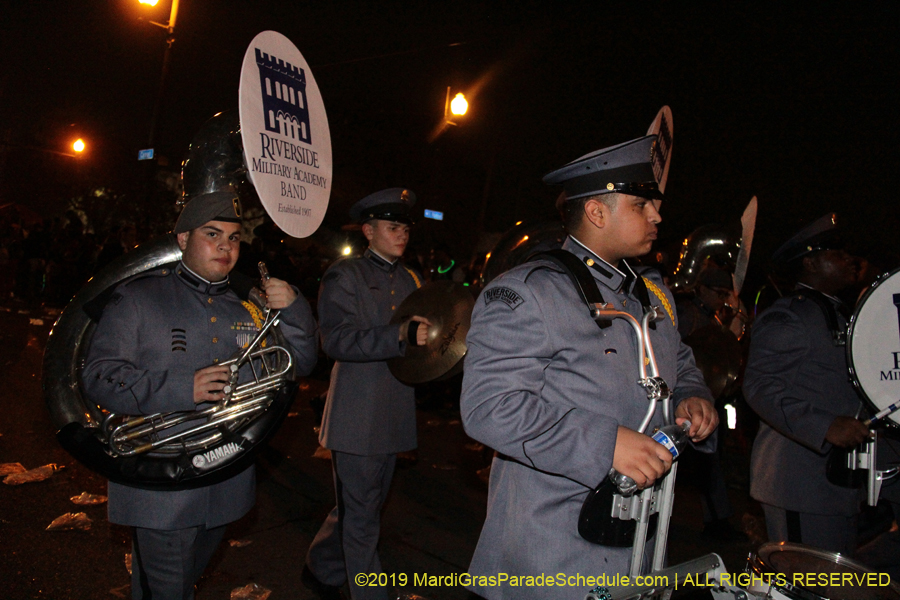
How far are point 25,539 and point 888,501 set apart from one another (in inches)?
213

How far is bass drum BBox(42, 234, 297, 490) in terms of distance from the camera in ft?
8.28

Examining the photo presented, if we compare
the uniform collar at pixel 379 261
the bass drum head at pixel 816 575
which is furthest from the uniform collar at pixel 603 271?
the uniform collar at pixel 379 261

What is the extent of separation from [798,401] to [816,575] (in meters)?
1.32

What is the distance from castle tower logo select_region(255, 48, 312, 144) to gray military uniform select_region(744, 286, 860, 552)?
8.80 feet

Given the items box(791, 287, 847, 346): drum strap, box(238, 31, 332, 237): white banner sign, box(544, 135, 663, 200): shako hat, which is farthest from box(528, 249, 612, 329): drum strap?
box(791, 287, 847, 346): drum strap

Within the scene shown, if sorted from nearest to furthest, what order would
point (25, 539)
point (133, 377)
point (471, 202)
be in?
1. point (133, 377)
2. point (25, 539)
3. point (471, 202)

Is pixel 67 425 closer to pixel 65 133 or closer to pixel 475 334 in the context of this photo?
pixel 475 334

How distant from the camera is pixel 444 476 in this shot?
6422 millimetres

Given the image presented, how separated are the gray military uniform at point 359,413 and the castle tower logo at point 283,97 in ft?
4.28

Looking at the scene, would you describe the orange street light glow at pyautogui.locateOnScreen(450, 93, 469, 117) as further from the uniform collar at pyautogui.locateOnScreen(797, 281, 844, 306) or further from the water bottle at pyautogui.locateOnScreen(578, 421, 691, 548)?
the water bottle at pyautogui.locateOnScreen(578, 421, 691, 548)

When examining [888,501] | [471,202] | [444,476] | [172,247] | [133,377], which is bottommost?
[444,476]

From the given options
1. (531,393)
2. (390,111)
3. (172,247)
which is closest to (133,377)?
(172,247)

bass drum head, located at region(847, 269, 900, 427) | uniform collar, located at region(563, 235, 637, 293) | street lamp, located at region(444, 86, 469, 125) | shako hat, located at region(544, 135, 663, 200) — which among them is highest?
street lamp, located at region(444, 86, 469, 125)

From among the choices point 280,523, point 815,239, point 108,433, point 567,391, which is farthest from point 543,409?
point 280,523
